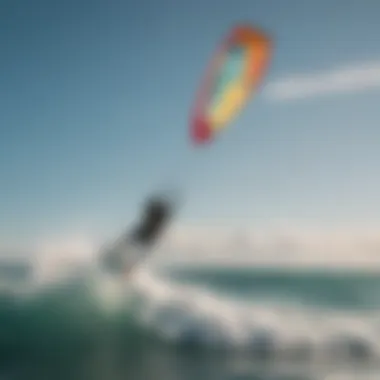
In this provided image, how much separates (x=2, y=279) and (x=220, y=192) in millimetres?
867

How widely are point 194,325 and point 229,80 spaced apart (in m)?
0.92

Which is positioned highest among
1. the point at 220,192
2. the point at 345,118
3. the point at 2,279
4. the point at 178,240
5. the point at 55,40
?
the point at 55,40

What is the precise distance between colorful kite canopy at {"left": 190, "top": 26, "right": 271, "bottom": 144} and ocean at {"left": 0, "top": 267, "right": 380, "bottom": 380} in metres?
0.54

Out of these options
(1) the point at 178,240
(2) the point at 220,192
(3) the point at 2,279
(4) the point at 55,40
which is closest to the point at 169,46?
(4) the point at 55,40

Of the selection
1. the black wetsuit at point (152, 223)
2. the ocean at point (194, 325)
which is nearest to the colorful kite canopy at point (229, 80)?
the black wetsuit at point (152, 223)

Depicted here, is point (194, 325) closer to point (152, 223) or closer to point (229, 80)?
point (152, 223)

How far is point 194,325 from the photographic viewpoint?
2410 millimetres

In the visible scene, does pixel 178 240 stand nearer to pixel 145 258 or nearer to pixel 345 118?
pixel 145 258

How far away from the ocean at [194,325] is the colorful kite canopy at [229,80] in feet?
1.79

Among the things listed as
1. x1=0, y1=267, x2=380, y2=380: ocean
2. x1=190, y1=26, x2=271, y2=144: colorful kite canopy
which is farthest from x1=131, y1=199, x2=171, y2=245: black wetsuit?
x1=190, y1=26, x2=271, y2=144: colorful kite canopy

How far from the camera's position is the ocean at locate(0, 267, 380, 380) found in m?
2.36

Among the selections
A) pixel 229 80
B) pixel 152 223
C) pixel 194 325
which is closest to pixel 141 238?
pixel 152 223

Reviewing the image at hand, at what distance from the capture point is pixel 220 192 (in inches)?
95.5

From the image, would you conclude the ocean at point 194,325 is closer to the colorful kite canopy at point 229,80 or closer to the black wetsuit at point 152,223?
the black wetsuit at point 152,223
